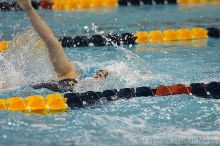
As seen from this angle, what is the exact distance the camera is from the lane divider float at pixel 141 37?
7023 mm

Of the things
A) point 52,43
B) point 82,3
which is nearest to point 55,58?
point 52,43

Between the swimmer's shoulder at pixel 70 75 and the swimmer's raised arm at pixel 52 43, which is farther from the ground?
the swimmer's raised arm at pixel 52 43

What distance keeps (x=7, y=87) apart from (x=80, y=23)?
4214 mm

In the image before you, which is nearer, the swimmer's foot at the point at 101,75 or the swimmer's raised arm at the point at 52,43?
the swimmer's raised arm at the point at 52,43

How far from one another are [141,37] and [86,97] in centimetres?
344

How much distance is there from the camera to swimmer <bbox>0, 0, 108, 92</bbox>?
170 inches

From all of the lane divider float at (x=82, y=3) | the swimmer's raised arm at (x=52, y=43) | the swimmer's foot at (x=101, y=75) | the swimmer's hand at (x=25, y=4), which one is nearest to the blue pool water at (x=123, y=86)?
the swimmer's foot at (x=101, y=75)

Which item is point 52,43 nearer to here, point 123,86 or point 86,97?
point 86,97

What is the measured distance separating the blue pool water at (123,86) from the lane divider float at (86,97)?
8 centimetres

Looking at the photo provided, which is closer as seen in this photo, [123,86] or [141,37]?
[123,86]

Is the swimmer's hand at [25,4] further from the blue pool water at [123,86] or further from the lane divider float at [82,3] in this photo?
the lane divider float at [82,3]

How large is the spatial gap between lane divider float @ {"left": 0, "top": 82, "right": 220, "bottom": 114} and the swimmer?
32 cm

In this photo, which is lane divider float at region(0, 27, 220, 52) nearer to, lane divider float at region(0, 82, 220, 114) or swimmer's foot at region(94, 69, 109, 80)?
swimmer's foot at region(94, 69, 109, 80)

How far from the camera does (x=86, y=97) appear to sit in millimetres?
4059
